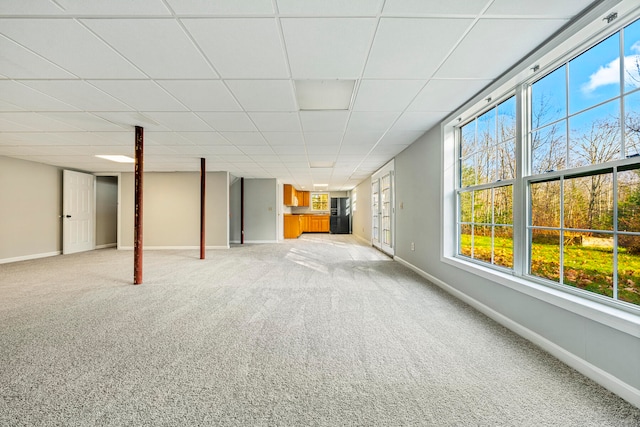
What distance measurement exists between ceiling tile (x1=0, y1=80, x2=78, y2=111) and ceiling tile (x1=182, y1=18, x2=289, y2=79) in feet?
6.83

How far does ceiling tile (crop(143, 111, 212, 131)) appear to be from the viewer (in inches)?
133

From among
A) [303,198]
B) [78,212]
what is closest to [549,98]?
[78,212]

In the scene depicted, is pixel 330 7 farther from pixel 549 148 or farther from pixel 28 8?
pixel 549 148

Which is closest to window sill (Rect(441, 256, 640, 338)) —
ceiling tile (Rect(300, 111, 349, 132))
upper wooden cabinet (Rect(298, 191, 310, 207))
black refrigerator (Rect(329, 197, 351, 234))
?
ceiling tile (Rect(300, 111, 349, 132))

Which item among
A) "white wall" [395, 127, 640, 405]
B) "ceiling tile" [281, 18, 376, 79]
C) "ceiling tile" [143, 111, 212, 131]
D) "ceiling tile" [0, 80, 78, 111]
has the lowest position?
"white wall" [395, 127, 640, 405]

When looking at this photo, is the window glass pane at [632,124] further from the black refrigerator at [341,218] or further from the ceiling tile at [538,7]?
the black refrigerator at [341,218]

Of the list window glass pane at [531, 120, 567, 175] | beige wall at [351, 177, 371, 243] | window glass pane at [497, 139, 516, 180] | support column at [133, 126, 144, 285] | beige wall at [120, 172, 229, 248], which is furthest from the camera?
beige wall at [351, 177, 371, 243]

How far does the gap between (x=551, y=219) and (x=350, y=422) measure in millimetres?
2117

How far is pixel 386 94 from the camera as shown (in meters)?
2.83

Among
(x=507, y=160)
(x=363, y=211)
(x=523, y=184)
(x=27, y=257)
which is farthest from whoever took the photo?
(x=363, y=211)

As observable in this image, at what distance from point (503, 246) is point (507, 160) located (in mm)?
844

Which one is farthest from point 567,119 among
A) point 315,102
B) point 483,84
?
point 315,102

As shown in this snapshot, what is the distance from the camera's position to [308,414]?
4.32ft

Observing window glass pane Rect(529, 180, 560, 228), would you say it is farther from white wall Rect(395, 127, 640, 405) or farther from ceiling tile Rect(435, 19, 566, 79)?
ceiling tile Rect(435, 19, 566, 79)
